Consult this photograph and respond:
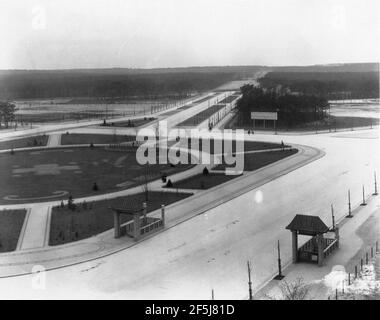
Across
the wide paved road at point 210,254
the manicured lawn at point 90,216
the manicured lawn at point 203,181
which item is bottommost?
the wide paved road at point 210,254

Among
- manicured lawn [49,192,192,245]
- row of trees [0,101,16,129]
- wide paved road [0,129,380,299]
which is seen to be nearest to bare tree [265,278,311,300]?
wide paved road [0,129,380,299]

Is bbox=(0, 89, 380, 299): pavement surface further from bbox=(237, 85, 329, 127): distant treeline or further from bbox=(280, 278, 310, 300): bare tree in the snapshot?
bbox=(237, 85, 329, 127): distant treeline

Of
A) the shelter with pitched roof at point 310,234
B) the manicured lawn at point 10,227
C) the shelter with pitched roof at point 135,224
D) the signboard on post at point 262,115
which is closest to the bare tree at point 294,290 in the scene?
the shelter with pitched roof at point 310,234

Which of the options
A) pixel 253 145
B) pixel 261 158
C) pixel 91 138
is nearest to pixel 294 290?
pixel 261 158

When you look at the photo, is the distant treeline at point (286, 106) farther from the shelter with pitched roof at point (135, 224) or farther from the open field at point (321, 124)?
the shelter with pitched roof at point (135, 224)

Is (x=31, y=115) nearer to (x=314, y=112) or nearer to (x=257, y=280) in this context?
(x=314, y=112)

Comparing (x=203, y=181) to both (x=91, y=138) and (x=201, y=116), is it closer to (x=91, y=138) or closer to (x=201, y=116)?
(x=91, y=138)
